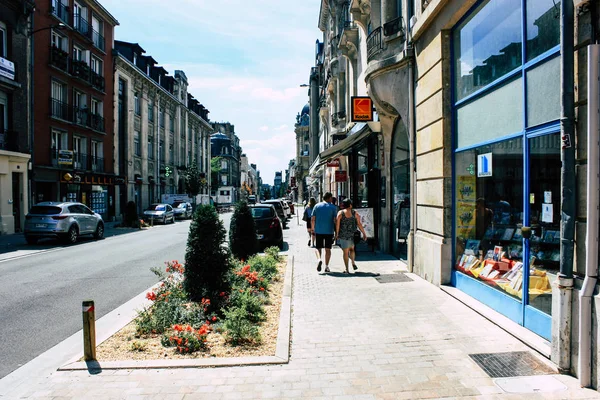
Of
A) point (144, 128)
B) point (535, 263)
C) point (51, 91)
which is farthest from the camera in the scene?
point (144, 128)

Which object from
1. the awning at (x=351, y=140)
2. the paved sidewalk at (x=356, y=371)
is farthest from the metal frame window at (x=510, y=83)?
the awning at (x=351, y=140)

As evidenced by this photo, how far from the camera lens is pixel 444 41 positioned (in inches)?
313

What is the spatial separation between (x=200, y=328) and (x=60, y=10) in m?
29.5

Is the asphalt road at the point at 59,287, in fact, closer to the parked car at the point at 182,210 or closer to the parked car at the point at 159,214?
the parked car at the point at 159,214

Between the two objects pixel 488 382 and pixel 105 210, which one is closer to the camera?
pixel 488 382

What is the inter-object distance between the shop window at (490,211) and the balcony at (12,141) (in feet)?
74.1

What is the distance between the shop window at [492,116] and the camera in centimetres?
572

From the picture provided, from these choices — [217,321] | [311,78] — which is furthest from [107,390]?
[311,78]

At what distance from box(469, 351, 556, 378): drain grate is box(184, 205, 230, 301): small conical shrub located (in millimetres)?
3658

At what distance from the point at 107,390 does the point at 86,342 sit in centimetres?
88

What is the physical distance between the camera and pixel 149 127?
4512 cm

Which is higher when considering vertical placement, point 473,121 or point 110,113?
point 110,113

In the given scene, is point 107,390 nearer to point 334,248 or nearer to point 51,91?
point 334,248

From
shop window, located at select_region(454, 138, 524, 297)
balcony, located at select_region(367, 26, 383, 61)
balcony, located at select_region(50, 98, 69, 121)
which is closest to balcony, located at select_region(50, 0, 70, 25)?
balcony, located at select_region(50, 98, 69, 121)
